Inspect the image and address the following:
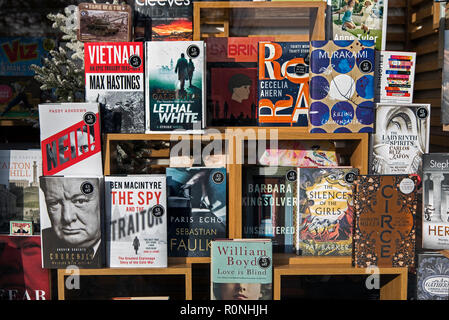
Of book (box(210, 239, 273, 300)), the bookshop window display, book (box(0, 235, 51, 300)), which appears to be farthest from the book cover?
book (box(0, 235, 51, 300))

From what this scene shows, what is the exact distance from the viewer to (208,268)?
1.85 m

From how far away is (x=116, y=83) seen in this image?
166 centimetres

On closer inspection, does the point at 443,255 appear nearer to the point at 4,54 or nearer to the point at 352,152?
the point at 352,152

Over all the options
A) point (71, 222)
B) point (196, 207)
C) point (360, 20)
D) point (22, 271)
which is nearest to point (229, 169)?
point (196, 207)

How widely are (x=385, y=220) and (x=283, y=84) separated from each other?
27.9 inches

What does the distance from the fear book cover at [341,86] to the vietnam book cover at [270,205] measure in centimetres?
27

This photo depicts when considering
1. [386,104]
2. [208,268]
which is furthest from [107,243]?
[386,104]

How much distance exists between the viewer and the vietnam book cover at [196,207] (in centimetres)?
173

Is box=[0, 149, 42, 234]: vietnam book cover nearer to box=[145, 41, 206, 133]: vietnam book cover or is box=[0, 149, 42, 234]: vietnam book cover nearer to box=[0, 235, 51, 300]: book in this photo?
box=[0, 235, 51, 300]: book

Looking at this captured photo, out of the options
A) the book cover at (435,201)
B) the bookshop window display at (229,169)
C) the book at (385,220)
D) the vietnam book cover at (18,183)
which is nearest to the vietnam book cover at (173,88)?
the bookshop window display at (229,169)

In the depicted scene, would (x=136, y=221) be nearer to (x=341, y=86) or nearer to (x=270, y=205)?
(x=270, y=205)

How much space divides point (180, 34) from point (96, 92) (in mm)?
450

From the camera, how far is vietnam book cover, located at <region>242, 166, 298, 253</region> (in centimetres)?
181
